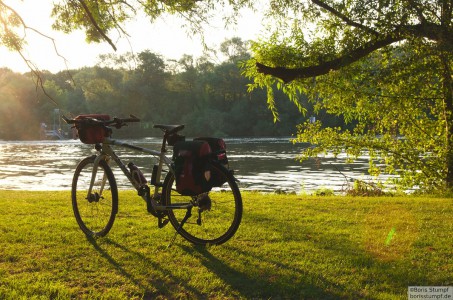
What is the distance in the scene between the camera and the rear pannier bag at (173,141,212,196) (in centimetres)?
441

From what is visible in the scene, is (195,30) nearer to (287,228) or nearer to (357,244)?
(287,228)

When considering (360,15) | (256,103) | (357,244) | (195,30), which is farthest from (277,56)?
(256,103)

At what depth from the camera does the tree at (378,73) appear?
7547 millimetres

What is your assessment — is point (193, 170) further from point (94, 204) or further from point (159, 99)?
point (159, 99)

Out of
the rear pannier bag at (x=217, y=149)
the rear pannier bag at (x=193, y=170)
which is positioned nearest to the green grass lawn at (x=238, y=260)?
the rear pannier bag at (x=193, y=170)

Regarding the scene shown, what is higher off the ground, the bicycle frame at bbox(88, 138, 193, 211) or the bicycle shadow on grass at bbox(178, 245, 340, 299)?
the bicycle frame at bbox(88, 138, 193, 211)

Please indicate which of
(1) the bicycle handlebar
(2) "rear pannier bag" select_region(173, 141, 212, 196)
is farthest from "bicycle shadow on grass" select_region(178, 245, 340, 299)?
(1) the bicycle handlebar

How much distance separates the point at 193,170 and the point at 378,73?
Result: 6.80 m

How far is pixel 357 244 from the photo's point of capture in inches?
198

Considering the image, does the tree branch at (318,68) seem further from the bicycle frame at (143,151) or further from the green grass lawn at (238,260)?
the bicycle frame at (143,151)

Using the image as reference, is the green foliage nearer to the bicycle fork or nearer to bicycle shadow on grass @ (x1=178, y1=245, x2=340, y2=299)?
the bicycle fork

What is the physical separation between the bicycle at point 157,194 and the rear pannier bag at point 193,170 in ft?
0.18

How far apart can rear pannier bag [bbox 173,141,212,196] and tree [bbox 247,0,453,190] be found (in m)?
4.42

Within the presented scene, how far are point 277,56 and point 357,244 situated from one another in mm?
6260
